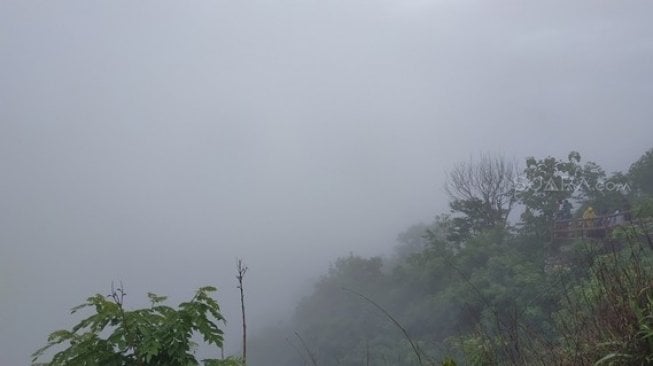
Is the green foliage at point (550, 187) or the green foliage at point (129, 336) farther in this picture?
the green foliage at point (550, 187)

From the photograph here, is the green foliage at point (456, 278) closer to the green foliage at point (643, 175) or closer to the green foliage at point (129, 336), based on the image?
the green foliage at point (643, 175)

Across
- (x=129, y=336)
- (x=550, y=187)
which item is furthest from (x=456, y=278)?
(x=129, y=336)

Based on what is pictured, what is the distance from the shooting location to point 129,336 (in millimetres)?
2322

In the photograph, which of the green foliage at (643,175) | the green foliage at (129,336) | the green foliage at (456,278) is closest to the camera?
the green foliage at (129,336)

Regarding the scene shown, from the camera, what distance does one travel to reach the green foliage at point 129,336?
228cm

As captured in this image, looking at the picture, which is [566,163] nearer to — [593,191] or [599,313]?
[593,191]

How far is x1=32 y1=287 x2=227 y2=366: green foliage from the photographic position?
7.47 feet

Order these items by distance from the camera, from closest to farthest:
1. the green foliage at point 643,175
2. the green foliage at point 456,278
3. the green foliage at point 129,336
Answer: the green foliage at point 129,336
the green foliage at point 456,278
the green foliage at point 643,175

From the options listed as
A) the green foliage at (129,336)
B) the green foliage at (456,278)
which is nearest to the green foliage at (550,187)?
the green foliage at (456,278)

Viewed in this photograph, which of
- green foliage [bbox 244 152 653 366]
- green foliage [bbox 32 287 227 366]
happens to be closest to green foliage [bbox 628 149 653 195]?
green foliage [bbox 244 152 653 366]

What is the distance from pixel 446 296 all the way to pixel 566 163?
1044 centimetres

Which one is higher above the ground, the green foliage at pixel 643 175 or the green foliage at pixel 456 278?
the green foliage at pixel 643 175

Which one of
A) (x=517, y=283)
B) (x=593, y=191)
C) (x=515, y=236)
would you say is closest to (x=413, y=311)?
(x=515, y=236)

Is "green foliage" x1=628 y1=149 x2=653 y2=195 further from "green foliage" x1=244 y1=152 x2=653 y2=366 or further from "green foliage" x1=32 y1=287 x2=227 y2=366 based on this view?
"green foliage" x1=32 y1=287 x2=227 y2=366
